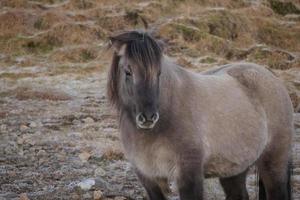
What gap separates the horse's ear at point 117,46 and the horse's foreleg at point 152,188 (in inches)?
51.4

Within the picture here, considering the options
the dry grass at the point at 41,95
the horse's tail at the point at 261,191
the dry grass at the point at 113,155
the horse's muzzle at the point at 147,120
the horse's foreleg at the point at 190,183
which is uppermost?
the horse's muzzle at the point at 147,120

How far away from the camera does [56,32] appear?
2512 cm

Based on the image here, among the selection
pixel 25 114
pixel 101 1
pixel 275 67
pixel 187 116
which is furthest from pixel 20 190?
pixel 101 1

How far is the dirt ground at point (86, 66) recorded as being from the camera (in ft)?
29.5

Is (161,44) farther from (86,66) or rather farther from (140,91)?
(86,66)

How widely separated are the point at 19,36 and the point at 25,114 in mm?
11173

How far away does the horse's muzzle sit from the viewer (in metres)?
5.47

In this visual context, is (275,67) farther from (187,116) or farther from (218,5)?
(187,116)

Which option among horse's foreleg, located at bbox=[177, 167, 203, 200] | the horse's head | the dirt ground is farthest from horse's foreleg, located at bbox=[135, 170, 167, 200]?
the dirt ground

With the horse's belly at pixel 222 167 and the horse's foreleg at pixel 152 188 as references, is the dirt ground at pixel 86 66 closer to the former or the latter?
the horse's foreleg at pixel 152 188

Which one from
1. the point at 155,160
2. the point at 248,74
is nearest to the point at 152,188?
the point at 155,160

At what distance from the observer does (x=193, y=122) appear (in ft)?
20.2

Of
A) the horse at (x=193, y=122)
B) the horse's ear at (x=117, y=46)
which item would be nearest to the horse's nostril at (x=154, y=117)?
the horse at (x=193, y=122)

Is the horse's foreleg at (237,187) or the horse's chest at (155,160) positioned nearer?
the horse's chest at (155,160)
